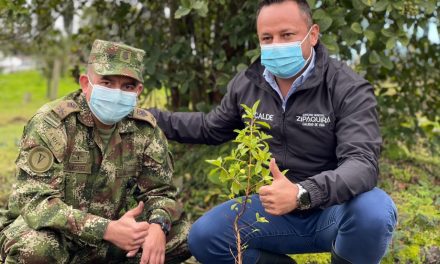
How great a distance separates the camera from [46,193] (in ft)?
9.35

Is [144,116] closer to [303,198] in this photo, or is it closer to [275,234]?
[275,234]

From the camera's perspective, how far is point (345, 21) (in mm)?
3826

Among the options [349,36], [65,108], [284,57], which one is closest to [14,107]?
[349,36]

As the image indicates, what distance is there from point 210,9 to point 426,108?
1903 millimetres

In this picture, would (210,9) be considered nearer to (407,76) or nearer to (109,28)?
(109,28)

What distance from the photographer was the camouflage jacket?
9.37 feet

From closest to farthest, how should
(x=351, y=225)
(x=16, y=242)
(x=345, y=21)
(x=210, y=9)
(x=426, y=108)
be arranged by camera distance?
1. (x=351, y=225)
2. (x=16, y=242)
3. (x=345, y=21)
4. (x=210, y=9)
5. (x=426, y=108)

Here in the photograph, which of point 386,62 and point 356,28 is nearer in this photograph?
point 356,28

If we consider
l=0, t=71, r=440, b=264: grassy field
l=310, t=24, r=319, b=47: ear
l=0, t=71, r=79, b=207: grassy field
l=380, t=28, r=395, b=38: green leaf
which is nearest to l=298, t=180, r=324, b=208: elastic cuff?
l=310, t=24, r=319, b=47: ear

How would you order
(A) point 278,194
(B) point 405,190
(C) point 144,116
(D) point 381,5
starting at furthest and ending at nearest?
(B) point 405,190, (D) point 381,5, (C) point 144,116, (A) point 278,194

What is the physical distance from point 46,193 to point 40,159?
6.0 inches

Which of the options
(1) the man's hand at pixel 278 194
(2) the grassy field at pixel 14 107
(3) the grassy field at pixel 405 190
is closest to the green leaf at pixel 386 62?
(3) the grassy field at pixel 405 190

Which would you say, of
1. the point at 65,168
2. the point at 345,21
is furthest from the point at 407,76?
the point at 65,168

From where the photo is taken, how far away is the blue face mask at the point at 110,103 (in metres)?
2.97
